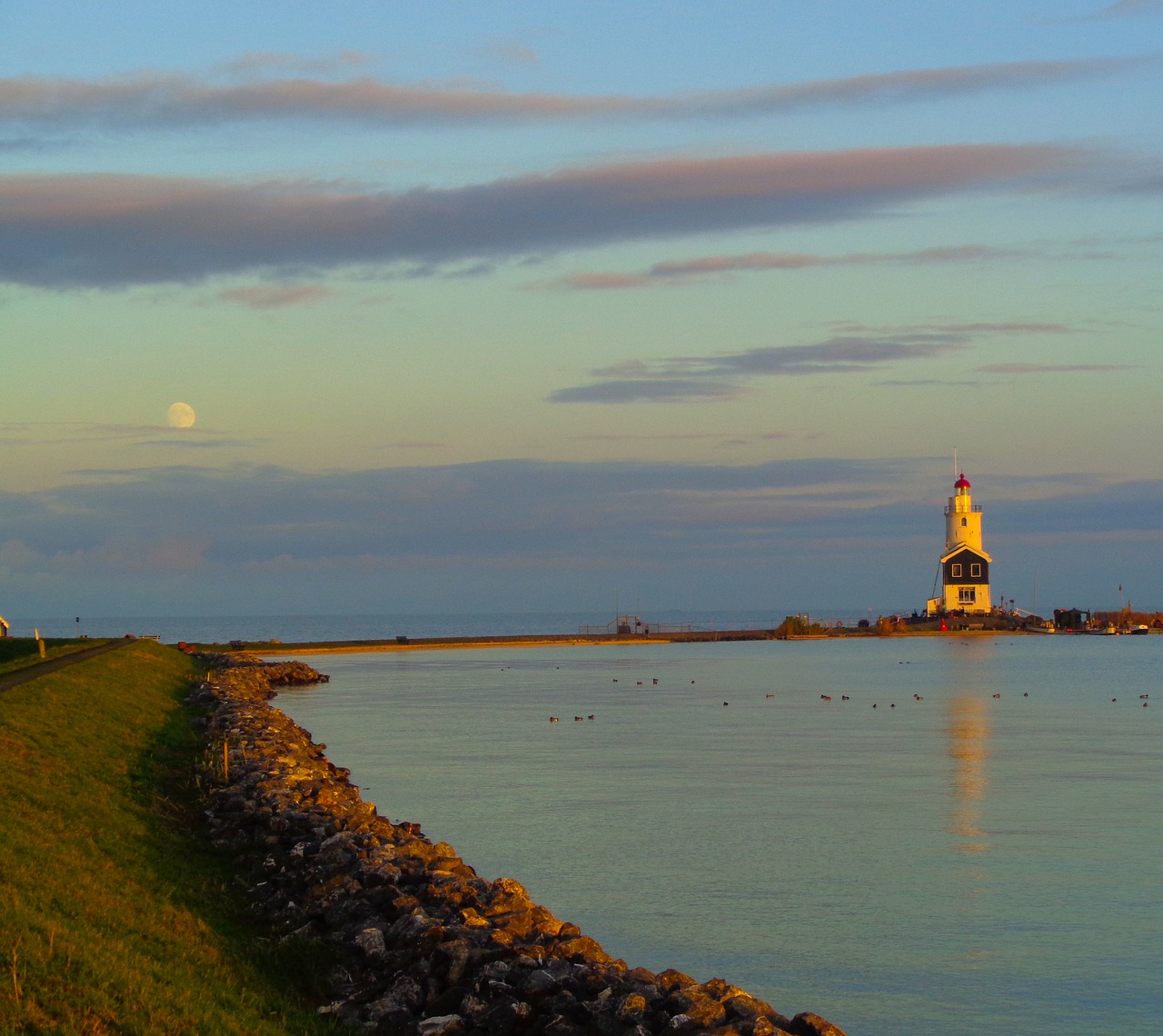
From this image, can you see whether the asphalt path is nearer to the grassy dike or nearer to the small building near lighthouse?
the grassy dike

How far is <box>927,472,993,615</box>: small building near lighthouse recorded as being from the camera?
107562 mm

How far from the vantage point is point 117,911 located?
12.2 metres

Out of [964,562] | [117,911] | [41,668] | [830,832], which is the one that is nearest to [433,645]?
[964,562]

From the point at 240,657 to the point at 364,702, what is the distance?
921 inches

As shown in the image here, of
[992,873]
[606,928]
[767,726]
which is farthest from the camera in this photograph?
[767,726]

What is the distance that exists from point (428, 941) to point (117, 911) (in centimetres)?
275

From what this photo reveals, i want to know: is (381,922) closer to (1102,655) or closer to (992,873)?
(992,873)

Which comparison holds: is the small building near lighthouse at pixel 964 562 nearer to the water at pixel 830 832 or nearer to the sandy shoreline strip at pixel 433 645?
the sandy shoreline strip at pixel 433 645

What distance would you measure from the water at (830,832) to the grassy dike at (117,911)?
4.47m

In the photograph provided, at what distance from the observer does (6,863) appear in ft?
40.7

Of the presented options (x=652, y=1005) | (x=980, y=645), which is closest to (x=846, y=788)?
(x=652, y=1005)

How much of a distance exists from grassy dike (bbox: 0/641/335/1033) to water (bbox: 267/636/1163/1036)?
4465 mm

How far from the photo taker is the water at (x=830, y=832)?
1491 cm

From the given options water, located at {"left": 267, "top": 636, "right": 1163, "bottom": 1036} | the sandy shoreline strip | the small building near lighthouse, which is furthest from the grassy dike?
the small building near lighthouse
